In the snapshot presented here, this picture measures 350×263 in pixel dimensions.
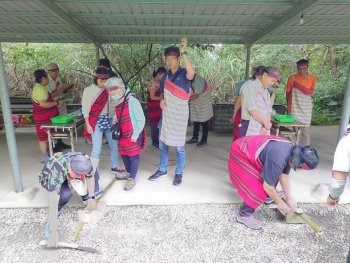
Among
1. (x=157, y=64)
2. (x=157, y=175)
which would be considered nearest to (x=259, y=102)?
(x=157, y=175)

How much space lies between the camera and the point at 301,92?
4.23m

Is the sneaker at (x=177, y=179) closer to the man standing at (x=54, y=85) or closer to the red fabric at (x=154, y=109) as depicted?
the red fabric at (x=154, y=109)

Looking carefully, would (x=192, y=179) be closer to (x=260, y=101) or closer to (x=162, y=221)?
(x=162, y=221)

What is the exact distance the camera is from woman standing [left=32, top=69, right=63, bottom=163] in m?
3.88

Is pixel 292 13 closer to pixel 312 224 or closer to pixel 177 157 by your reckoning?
pixel 177 157

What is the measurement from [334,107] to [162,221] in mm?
7651

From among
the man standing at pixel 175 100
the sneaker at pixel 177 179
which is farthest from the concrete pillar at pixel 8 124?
the sneaker at pixel 177 179

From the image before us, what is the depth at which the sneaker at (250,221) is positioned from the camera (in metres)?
2.72

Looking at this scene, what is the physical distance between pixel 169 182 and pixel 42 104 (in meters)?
2.01

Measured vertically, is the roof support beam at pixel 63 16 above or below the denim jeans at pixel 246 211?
above

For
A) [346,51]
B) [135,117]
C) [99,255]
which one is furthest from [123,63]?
[346,51]

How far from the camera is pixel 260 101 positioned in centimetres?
318

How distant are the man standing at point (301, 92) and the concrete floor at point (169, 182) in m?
0.81

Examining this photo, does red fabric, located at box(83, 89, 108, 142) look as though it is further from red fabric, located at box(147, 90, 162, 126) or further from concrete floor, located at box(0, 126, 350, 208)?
red fabric, located at box(147, 90, 162, 126)
